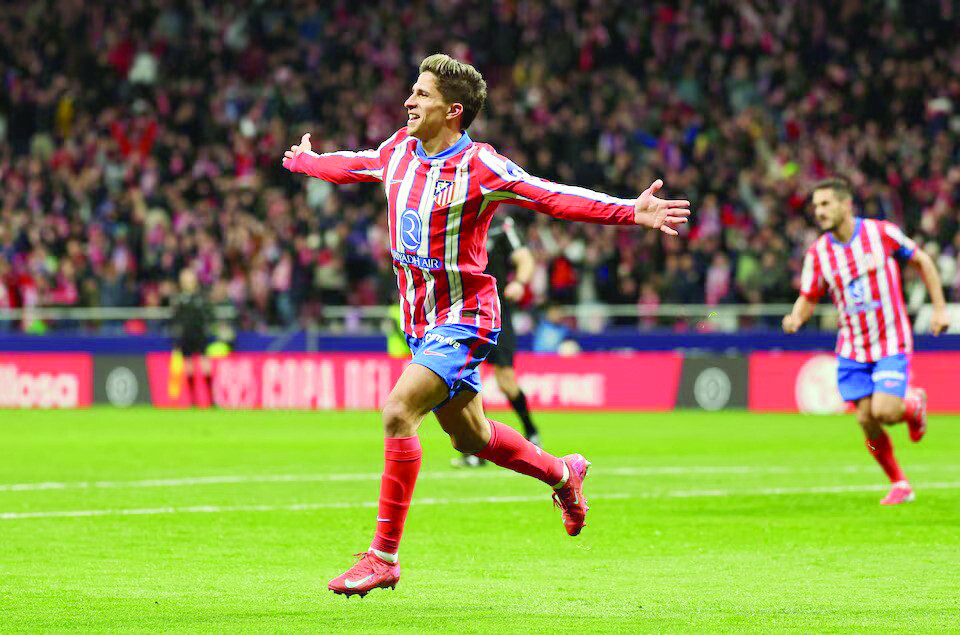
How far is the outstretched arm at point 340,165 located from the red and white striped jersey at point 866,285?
15.8 feet

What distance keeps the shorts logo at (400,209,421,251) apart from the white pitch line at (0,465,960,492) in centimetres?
609

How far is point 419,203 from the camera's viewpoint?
7262 mm

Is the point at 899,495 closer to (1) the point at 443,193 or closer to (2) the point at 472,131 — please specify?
(1) the point at 443,193

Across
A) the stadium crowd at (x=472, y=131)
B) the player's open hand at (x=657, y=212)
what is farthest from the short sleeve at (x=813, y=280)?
the stadium crowd at (x=472, y=131)

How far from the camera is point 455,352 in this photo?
7277 millimetres

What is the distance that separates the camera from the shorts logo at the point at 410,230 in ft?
23.8

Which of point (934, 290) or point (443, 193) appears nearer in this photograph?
point (443, 193)

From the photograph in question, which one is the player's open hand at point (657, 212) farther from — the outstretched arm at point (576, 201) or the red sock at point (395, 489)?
the red sock at point (395, 489)

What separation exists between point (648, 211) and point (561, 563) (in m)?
2.33

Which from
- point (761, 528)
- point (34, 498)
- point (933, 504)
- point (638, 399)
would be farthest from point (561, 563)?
point (638, 399)

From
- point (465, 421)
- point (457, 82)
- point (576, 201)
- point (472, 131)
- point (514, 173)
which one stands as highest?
point (472, 131)

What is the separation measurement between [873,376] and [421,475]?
408cm

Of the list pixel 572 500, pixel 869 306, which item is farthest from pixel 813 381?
pixel 572 500

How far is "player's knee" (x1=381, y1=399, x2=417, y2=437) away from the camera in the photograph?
7.11m
